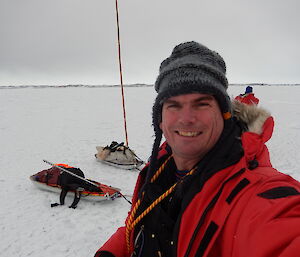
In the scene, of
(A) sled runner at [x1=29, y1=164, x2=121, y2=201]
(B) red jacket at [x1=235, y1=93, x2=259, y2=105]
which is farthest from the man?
(A) sled runner at [x1=29, y1=164, x2=121, y2=201]

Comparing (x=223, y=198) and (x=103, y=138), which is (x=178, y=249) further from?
(x=103, y=138)

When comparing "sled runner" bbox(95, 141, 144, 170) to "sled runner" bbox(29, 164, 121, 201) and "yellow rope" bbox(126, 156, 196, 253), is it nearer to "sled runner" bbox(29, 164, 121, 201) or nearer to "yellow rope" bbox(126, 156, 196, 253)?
"sled runner" bbox(29, 164, 121, 201)

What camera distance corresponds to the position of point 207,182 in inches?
51.9

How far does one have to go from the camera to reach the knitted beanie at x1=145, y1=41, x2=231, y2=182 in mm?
1606

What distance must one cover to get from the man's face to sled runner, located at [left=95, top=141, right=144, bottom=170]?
18.7 feet

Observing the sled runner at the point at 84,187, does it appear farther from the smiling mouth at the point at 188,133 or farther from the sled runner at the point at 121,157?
the smiling mouth at the point at 188,133

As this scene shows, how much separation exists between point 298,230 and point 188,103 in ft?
3.23

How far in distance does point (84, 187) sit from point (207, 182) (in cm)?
451

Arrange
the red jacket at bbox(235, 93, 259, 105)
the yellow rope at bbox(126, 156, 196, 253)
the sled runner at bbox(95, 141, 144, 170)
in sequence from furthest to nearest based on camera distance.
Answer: the sled runner at bbox(95, 141, 144, 170), the red jacket at bbox(235, 93, 259, 105), the yellow rope at bbox(126, 156, 196, 253)

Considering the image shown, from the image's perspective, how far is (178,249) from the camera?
1310mm

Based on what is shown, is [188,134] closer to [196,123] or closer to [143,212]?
[196,123]

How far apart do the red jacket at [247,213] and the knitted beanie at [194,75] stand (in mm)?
405

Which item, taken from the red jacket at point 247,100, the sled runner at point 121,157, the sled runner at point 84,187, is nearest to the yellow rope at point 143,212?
the red jacket at point 247,100

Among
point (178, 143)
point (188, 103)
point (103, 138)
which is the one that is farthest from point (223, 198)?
point (103, 138)
